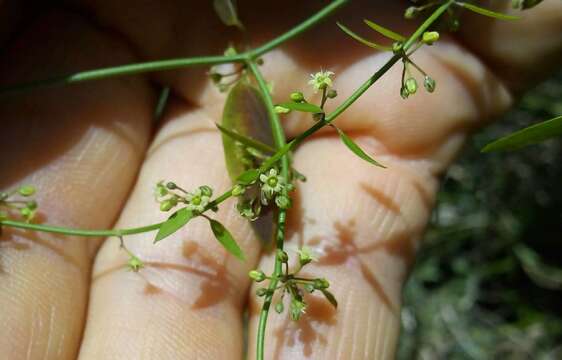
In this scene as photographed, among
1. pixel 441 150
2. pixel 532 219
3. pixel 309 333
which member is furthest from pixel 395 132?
pixel 532 219

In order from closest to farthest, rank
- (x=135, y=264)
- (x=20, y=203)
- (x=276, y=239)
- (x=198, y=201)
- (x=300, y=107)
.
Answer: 1. (x=300, y=107)
2. (x=198, y=201)
3. (x=276, y=239)
4. (x=135, y=264)
5. (x=20, y=203)

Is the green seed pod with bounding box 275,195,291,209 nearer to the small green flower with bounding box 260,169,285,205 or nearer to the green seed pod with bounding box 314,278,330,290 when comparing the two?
the small green flower with bounding box 260,169,285,205

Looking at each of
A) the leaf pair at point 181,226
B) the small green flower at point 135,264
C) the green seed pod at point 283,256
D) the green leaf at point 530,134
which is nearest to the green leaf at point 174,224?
the leaf pair at point 181,226

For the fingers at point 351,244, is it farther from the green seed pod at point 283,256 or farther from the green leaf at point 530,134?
the green leaf at point 530,134

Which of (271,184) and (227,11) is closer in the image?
(271,184)

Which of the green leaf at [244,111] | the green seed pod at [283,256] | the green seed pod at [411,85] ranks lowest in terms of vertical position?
the green seed pod at [283,256]

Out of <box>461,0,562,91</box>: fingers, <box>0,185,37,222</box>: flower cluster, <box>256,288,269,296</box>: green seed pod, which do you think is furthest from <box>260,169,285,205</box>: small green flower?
<box>461,0,562,91</box>: fingers

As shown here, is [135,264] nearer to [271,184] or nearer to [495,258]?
[271,184]

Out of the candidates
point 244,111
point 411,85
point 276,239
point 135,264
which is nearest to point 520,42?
point 411,85
